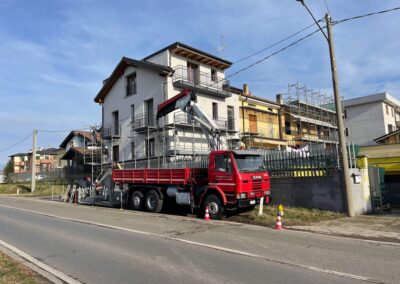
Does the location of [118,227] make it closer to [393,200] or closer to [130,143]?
[393,200]

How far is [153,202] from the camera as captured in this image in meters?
18.3

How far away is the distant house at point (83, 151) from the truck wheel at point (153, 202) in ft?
53.0

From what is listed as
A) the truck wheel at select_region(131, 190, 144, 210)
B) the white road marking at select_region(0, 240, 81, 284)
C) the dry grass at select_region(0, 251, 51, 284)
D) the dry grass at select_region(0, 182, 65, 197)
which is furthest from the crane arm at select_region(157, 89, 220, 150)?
the dry grass at select_region(0, 182, 65, 197)

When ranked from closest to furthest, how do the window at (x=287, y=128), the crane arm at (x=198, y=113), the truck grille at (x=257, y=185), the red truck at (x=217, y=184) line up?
the red truck at (x=217, y=184), the truck grille at (x=257, y=185), the crane arm at (x=198, y=113), the window at (x=287, y=128)

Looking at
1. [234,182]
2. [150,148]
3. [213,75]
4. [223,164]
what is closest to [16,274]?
[234,182]

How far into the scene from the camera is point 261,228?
1258cm

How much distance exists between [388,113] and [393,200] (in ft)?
103

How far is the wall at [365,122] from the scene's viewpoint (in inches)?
1802

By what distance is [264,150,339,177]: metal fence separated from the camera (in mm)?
16062

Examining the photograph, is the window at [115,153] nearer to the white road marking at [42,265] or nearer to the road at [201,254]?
the road at [201,254]

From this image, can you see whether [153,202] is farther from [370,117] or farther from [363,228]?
[370,117]

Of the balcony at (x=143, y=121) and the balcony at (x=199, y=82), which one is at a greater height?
the balcony at (x=199, y=82)

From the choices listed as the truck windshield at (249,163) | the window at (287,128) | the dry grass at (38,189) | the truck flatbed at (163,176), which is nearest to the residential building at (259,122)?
the window at (287,128)

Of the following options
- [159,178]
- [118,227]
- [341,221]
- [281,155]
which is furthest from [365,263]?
[159,178]
